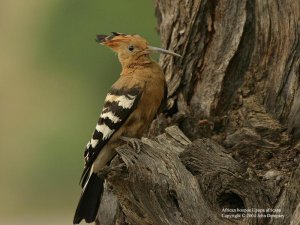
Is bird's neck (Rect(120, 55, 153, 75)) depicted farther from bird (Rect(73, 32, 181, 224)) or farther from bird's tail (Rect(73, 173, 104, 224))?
bird's tail (Rect(73, 173, 104, 224))

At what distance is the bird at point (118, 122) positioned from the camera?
13.3ft

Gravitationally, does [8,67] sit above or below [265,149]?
below

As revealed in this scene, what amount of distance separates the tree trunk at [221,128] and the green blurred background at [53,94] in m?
3.83

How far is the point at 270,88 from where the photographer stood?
388 cm

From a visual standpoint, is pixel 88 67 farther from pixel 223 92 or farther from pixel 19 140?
pixel 223 92

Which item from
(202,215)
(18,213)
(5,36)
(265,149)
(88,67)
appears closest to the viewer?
(202,215)

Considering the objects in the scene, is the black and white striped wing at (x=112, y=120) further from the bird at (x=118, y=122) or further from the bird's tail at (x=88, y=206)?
the bird's tail at (x=88, y=206)

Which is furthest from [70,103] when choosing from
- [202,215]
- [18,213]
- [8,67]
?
[202,215]

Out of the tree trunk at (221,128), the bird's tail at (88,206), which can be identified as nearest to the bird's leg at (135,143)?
the tree trunk at (221,128)

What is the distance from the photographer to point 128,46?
173 inches

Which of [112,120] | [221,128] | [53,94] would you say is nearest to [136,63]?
[112,120]

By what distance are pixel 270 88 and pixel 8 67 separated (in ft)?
22.2

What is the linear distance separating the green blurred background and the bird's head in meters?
3.46

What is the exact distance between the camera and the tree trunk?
3281 mm
